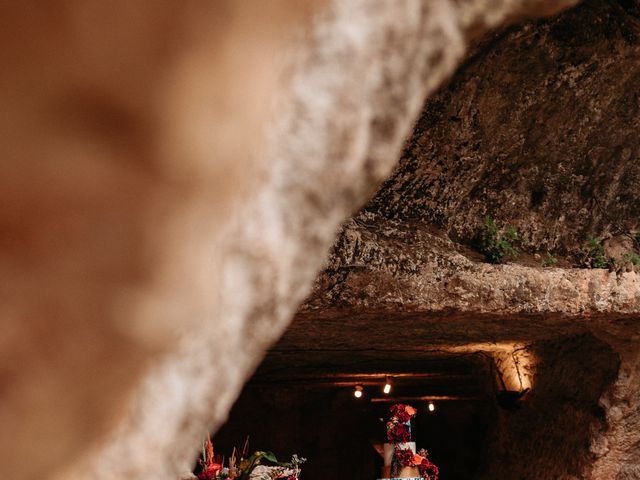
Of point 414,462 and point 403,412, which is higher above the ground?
point 403,412

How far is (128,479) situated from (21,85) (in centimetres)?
35

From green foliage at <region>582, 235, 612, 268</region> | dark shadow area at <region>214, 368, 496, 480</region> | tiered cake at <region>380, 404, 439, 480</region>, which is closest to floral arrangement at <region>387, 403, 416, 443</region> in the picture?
tiered cake at <region>380, 404, 439, 480</region>

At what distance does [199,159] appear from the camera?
1.69 ft

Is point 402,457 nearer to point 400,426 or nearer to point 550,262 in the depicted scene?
point 400,426

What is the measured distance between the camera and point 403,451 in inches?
167

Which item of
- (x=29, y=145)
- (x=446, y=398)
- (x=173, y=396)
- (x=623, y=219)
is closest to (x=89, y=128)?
(x=29, y=145)

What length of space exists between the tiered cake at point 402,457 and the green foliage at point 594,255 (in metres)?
1.57

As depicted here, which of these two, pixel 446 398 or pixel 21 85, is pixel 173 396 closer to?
pixel 21 85

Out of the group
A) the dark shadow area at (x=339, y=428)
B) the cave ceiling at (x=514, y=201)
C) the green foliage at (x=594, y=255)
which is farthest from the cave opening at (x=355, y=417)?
the green foliage at (x=594, y=255)

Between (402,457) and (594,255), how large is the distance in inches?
73.6

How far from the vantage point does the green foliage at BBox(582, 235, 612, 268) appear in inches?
145

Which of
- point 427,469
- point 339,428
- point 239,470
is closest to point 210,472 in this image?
point 239,470

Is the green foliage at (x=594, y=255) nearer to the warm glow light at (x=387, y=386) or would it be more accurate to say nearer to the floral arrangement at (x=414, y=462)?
the floral arrangement at (x=414, y=462)

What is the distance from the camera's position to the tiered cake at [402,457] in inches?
165
